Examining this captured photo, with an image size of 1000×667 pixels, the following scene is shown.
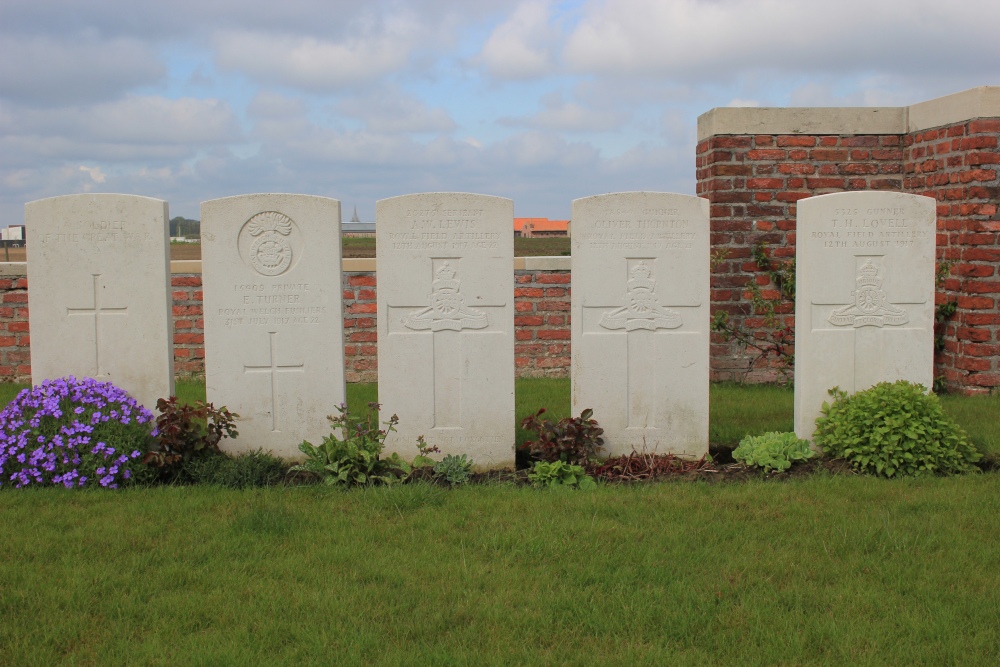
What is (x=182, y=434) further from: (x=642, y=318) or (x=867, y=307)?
(x=867, y=307)

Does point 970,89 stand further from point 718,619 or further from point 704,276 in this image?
point 718,619

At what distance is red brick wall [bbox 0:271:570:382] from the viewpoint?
9.29 meters

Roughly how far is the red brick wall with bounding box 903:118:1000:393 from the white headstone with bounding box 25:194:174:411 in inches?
258

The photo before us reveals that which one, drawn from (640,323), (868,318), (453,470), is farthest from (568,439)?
(868,318)

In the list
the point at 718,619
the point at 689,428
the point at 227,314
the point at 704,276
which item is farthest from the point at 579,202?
the point at 718,619

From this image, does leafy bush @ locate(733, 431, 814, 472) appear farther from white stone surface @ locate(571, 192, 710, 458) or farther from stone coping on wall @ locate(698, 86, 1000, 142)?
stone coping on wall @ locate(698, 86, 1000, 142)

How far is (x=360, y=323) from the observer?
945 cm

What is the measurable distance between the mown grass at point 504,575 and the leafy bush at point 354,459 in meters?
0.22

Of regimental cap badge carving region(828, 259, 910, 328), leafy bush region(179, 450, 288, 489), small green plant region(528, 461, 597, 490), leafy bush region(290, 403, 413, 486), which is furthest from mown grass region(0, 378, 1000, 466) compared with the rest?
Answer: leafy bush region(179, 450, 288, 489)

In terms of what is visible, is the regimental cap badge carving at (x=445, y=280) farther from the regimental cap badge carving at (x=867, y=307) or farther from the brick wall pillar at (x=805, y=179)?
the brick wall pillar at (x=805, y=179)

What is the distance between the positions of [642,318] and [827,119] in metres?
3.97

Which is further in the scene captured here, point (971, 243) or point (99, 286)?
point (971, 243)

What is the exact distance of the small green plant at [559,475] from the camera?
5.38 m

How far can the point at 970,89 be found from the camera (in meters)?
7.83
